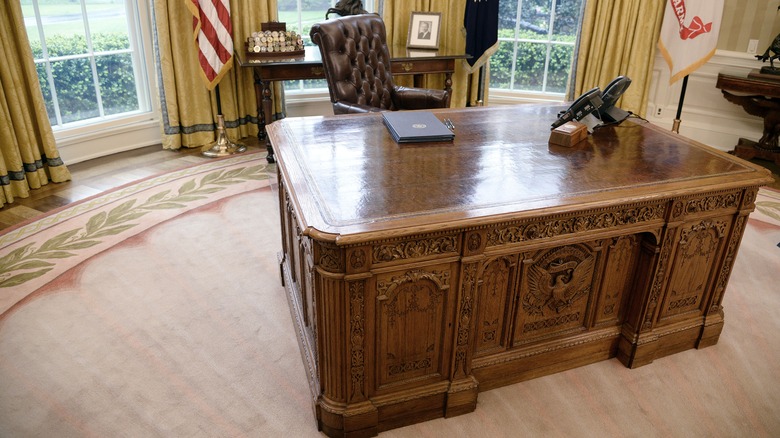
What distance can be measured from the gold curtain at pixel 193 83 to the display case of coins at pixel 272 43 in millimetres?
260

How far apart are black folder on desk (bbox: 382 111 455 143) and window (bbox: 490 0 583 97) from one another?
10.6 ft

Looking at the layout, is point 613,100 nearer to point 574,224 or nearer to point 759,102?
point 574,224

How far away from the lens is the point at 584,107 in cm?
256

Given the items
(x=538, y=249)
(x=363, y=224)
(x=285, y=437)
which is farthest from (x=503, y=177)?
(x=285, y=437)

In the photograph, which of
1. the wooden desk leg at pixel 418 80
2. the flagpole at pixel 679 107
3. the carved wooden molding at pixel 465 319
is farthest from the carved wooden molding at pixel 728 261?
the wooden desk leg at pixel 418 80

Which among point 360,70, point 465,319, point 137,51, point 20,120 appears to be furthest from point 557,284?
point 137,51

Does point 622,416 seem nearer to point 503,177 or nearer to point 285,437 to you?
point 503,177

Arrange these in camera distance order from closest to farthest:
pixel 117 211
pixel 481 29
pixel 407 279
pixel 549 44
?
pixel 407 279
pixel 117 211
pixel 481 29
pixel 549 44

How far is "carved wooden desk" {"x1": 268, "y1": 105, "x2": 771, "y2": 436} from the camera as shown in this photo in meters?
1.80

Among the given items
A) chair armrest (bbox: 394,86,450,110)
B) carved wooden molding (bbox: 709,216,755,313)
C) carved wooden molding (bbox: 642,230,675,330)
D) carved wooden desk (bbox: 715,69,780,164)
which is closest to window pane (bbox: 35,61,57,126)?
chair armrest (bbox: 394,86,450,110)

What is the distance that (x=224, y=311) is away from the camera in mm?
2717

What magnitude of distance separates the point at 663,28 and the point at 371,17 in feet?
8.35

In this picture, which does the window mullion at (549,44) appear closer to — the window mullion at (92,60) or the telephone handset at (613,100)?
the telephone handset at (613,100)

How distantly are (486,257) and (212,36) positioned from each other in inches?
129
